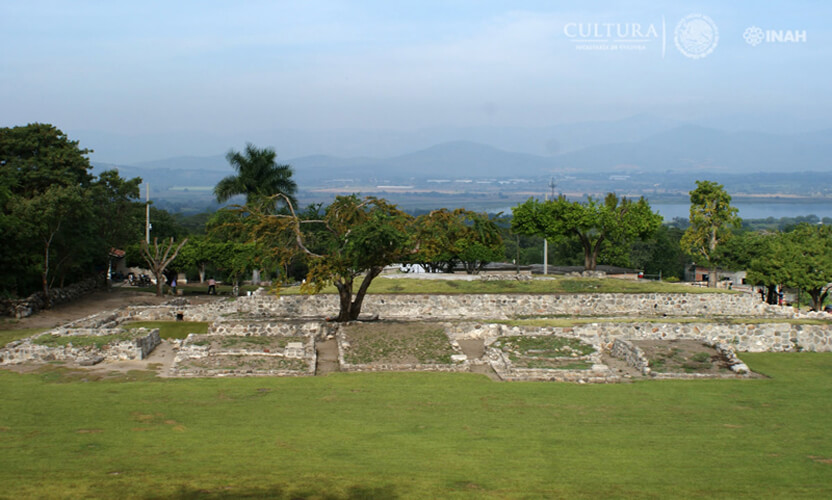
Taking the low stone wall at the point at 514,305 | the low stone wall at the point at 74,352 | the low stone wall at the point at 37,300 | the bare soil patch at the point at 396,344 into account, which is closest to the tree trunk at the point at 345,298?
Answer: the bare soil patch at the point at 396,344

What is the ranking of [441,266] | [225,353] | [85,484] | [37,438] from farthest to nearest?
1. [441,266]
2. [225,353]
3. [37,438]
4. [85,484]

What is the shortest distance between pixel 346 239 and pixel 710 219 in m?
32.4

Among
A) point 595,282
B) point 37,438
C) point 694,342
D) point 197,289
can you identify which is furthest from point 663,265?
point 37,438

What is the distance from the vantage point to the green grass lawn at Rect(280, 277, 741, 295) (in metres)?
36.1

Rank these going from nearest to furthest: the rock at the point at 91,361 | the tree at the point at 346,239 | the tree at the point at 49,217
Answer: the rock at the point at 91,361 < the tree at the point at 346,239 < the tree at the point at 49,217

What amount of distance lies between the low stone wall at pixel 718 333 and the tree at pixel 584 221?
17.8 meters

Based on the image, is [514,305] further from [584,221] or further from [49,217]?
[49,217]

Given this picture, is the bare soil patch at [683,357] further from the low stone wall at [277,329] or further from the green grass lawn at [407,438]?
the low stone wall at [277,329]

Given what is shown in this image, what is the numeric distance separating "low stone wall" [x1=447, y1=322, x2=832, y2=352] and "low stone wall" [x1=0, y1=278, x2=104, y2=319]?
1959 centimetres

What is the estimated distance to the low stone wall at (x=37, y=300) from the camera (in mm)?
31750

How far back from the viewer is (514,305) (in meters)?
35.7

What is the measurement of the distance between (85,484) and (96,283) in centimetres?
3808

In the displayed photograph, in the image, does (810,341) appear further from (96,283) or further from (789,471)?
(96,283)

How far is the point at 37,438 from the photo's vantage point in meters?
12.4
